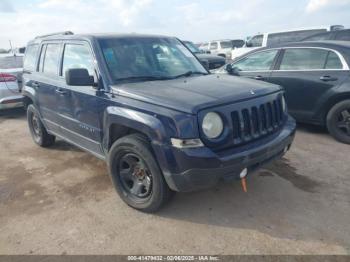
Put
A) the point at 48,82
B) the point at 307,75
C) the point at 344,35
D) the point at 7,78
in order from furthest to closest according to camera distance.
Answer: the point at 344,35 → the point at 7,78 → the point at 307,75 → the point at 48,82

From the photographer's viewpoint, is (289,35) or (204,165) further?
(289,35)

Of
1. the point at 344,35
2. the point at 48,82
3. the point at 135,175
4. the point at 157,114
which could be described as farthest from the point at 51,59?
the point at 344,35

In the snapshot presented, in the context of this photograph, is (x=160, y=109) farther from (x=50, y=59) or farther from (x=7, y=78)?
(x=7, y=78)

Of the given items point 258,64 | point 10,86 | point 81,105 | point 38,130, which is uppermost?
point 258,64

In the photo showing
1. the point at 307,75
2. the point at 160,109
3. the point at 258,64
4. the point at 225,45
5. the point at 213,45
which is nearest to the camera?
the point at 160,109

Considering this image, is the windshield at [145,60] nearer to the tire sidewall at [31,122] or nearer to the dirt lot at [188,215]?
the dirt lot at [188,215]

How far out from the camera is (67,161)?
5.09 meters

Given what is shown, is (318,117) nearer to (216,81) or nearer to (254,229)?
(216,81)

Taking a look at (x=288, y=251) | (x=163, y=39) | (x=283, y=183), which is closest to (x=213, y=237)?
(x=288, y=251)

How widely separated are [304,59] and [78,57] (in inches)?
157

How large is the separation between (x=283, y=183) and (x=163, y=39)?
251 centimetres

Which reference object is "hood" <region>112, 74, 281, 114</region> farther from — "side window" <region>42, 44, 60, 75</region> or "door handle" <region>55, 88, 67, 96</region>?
"side window" <region>42, 44, 60, 75</region>

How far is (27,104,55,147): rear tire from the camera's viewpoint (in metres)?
5.57

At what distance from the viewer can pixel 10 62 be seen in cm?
817
